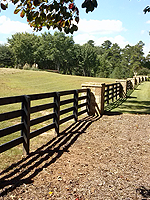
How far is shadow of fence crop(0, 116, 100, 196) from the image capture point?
137 inches

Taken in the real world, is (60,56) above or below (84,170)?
above

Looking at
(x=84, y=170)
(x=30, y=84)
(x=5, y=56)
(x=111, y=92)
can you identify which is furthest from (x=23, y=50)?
(x=84, y=170)

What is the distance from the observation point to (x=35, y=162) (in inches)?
170

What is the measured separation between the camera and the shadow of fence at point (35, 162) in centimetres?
348

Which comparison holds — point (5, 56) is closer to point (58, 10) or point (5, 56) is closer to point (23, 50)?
point (23, 50)

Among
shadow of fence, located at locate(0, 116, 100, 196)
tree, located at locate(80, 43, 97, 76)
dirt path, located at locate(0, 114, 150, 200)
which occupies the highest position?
tree, located at locate(80, 43, 97, 76)

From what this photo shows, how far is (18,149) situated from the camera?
509cm

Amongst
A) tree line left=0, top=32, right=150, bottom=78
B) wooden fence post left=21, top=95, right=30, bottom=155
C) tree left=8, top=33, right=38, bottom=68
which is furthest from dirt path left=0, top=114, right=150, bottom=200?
tree left=8, top=33, right=38, bottom=68

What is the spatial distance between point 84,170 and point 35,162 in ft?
3.32

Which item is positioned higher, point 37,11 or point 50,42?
point 50,42

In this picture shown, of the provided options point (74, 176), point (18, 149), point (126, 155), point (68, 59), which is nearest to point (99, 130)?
point (126, 155)

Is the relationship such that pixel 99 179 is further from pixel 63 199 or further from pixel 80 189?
pixel 63 199

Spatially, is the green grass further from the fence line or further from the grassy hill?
the grassy hill

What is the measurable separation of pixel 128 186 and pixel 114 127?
416 centimetres
